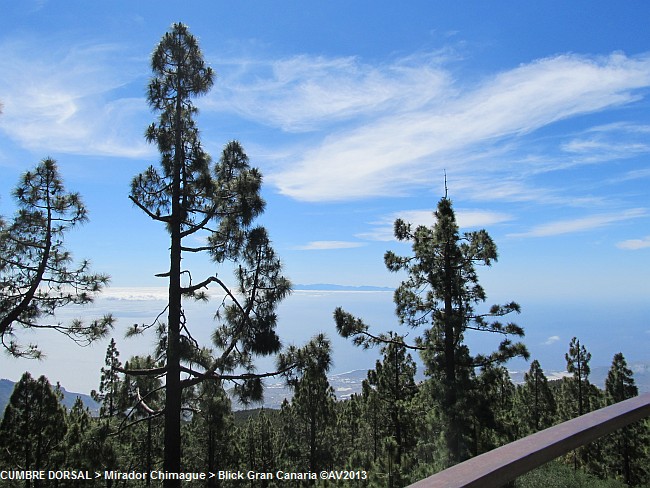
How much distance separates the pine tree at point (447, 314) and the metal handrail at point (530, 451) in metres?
10.1

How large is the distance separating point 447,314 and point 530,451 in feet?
36.4

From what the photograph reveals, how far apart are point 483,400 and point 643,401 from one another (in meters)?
10.2

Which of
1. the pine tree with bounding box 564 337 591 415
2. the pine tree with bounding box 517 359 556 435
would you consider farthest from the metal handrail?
the pine tree with bounding box 517 359 556 435

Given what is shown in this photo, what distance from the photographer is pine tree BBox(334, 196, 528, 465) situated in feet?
40.1

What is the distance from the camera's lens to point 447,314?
40.9ft

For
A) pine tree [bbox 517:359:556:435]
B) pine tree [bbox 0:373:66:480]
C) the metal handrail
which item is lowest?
pine tree [bbox 517:359:556:435]

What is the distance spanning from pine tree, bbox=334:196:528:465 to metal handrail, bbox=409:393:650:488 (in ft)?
33.0

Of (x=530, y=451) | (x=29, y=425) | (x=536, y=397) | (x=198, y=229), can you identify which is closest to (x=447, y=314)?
(x=198, y=229)

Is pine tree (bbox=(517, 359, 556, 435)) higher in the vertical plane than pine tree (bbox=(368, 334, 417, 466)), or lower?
lower

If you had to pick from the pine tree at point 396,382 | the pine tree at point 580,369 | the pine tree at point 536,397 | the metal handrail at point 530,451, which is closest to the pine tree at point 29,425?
the pine tree at point 396,382

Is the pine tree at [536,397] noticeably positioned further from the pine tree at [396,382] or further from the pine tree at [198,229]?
the pine tree at [198,229]

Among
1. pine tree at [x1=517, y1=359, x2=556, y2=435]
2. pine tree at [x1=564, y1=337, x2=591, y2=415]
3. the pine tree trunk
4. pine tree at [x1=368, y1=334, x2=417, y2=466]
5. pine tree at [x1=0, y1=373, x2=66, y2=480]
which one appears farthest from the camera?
pine tree at [x1=517, y1=359, x2=556, y2=435]

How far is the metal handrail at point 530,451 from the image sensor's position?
1.47 meters

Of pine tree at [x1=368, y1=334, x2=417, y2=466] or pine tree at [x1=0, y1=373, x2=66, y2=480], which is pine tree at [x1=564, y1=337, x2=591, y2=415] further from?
pine tree at [x1=0, y1=373, x2=66, y2=480]
